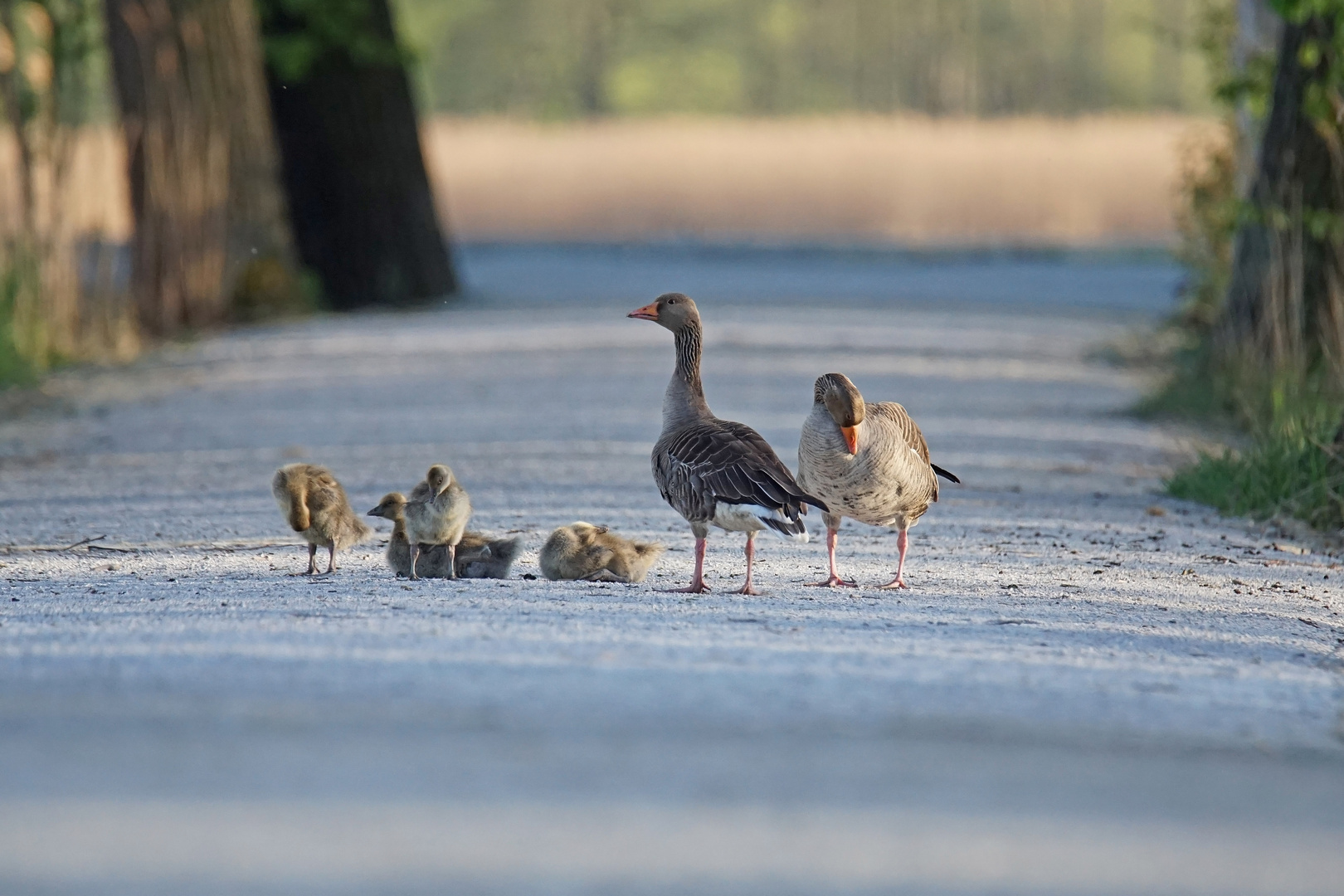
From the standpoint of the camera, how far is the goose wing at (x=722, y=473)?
6930 mm

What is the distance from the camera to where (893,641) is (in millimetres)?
6266

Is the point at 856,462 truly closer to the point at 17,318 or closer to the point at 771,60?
the point at 17,318

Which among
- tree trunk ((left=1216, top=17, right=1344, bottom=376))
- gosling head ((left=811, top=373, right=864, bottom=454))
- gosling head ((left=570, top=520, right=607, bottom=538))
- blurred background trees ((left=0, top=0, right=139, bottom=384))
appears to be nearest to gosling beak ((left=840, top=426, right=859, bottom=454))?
gosling head ((left=811, top=373, right=864, bottom=454))

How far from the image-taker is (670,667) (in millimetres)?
5762

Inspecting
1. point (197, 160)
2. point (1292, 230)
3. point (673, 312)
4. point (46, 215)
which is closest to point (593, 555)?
point (673, 312)

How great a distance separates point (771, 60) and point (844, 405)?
8037 centimetres

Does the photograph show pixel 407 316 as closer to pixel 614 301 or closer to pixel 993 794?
pixel 614 301

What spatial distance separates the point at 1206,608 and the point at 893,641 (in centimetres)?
171

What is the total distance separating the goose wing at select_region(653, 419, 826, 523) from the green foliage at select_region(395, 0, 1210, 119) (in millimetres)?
69857

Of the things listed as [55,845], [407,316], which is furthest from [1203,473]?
[407,316]

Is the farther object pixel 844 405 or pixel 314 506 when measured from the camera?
pixel 314 506

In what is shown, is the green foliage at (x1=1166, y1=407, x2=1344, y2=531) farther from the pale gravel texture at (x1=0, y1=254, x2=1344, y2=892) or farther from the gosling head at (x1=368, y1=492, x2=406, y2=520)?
the gosling head at (x1=368, y1=492, x2=406, y2=520)

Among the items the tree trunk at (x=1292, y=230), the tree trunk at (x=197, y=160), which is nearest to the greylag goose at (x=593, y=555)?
the tree trunk at (x=1292, y=230)

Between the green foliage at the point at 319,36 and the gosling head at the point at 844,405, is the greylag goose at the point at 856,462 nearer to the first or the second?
the gosling head at the point at 844,405
